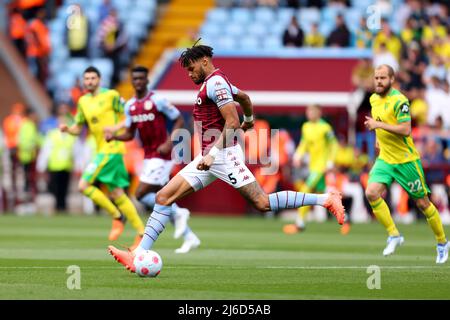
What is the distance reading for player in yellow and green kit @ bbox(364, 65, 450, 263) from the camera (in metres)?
14.9

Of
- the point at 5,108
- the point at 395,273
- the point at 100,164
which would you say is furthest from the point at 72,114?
the point at 395,273

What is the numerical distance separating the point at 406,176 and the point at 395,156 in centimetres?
32

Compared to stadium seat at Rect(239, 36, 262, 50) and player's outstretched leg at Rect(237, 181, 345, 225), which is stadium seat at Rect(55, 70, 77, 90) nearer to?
stadium seat at Rect(239, 36, 262, 50)

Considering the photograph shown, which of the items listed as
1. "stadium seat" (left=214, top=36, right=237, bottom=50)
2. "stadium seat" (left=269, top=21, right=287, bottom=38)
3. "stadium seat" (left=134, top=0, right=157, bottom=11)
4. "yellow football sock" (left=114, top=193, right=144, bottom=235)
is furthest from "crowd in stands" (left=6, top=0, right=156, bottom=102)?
"yellow football sock" (left=114, top=193, right=144, bottom=235)

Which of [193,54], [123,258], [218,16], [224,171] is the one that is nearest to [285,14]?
[218,16]

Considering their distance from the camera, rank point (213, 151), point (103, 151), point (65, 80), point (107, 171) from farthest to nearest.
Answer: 1. point (65, 80)
2. point (103, 151)
3. point (107, 171)
4. point (213, 151)

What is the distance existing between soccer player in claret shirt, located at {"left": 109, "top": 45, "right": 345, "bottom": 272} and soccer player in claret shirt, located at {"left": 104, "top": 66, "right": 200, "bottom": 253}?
4.04m

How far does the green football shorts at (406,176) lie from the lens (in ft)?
49.1

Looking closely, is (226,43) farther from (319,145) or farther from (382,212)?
(382,212)

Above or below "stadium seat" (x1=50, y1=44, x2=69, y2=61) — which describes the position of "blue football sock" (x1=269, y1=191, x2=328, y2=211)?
below

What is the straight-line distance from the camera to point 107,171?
18047 millimetres

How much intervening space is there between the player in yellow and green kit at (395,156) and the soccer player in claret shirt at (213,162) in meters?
2.33

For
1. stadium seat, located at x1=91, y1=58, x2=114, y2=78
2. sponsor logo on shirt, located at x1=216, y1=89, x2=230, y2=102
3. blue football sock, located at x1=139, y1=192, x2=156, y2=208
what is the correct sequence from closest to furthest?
sponsor logo on shirt, located at x1=216, y1=89, x2=230, y2=102 → blue football sock, located at x1=139, y1=192, x2=156, y2=208 → stadium seat, located at x1=91, y1=58, x2=114, y2=78

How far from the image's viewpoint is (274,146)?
29125 mm
